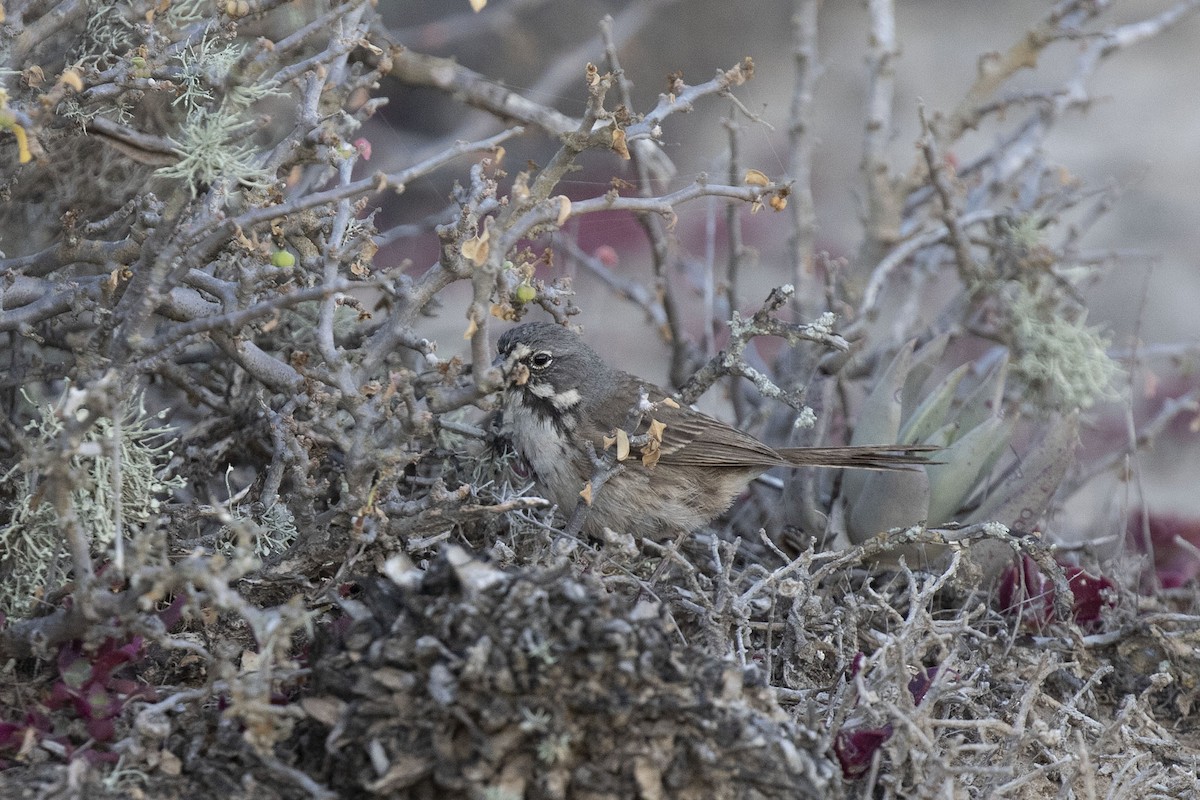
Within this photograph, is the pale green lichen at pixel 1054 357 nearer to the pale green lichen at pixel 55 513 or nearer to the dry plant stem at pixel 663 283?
the dry plant stem at pixel 663 283

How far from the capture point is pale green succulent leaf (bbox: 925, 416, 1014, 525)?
479cm

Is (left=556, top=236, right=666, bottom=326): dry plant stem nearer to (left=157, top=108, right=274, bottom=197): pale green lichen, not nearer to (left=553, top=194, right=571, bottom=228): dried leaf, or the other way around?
(left=553, top=194, right=571, bottom=228): dried leaf

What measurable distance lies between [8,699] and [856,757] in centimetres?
230

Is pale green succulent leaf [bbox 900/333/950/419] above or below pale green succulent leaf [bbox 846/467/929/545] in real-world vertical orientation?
above

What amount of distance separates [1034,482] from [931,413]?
548 mm

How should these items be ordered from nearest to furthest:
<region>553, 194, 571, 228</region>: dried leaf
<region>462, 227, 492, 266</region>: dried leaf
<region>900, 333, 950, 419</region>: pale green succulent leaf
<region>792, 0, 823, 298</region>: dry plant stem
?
<region>462, 227, 492, 266</region>: dried leaf
<region>553, 194, 571, 228</region>: dried leaf
<region>900, 333, 950, 419</region>: pale green succulent leaf
<region>792, 0, 823, 298</region>: dry plant stem

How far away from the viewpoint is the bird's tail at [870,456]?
471 centimetres

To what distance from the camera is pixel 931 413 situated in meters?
5.05

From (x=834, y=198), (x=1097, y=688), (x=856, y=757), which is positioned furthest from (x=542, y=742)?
(x=834, y=198)

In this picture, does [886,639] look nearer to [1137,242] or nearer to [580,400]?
[580,400]

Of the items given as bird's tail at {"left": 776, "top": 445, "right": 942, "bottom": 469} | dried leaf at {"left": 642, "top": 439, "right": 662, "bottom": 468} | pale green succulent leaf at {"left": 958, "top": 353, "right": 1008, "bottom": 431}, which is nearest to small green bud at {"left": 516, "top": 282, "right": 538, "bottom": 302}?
dried leaf at {"left": 642, "top": 439, "right": 662, "bottom": 468}

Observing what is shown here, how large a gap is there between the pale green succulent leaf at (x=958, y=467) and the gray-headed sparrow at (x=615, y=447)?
0.14m

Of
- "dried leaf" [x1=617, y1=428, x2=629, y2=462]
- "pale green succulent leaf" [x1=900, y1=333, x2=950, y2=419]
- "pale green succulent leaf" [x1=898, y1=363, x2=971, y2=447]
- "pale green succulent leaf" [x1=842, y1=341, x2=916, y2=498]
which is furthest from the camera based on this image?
"pale green succulent leaf" [x1=900, y1=333, x2=950, y2=419]

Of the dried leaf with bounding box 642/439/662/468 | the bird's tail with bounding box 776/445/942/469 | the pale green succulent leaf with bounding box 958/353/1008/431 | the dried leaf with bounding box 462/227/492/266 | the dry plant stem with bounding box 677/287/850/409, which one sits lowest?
the bird's tail with bounding box 776/445/942/469
